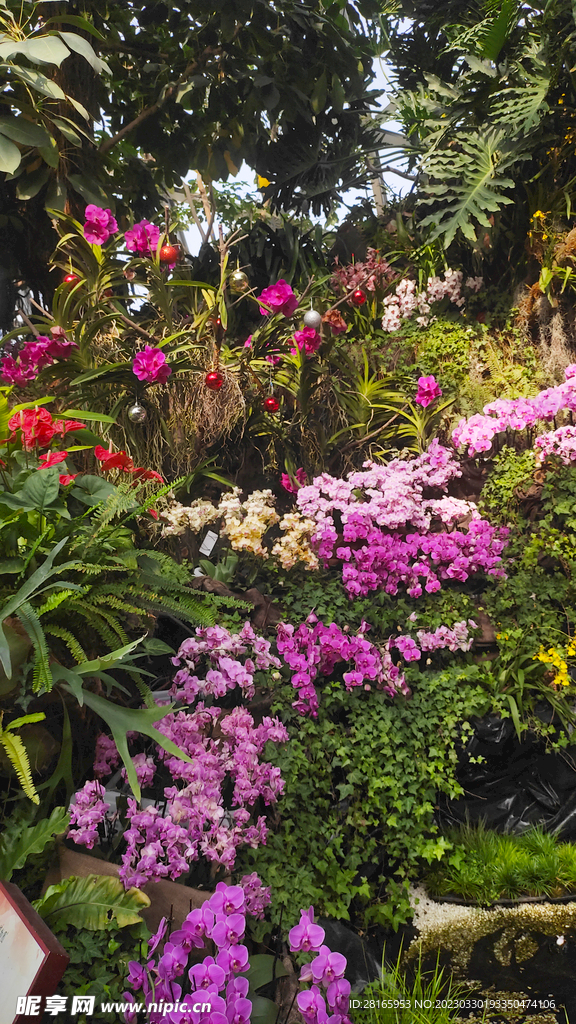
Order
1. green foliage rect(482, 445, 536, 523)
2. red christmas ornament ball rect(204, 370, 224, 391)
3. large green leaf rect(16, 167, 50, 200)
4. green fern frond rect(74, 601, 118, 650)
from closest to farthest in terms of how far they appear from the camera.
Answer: green fern frond rect(74, 601, 118, 650)
red christmas ornament ball rect(204, 370, 224, 391)
green foliage rect(482, 445, 536, 523)
large green leaf rect(16, 167, 50, 200)

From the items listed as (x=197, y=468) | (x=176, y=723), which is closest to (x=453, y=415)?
(x=197, y=468)

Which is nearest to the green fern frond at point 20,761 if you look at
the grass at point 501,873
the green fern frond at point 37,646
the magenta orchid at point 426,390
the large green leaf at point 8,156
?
the green fern frond at point 37,646

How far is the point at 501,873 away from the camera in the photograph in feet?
7.72

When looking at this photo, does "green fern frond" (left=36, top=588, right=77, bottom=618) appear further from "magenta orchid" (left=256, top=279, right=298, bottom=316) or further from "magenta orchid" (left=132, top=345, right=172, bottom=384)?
"magenta orchid" (left=256, top=279, right=298, bottom=316)

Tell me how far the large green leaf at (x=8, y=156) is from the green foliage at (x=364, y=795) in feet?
8.85

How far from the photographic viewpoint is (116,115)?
4.94 meters

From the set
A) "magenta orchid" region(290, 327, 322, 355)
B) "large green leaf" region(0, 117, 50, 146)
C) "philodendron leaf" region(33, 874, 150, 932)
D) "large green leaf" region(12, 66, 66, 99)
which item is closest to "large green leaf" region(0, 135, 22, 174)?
"large green leaf" region(0, 117, 50, 146)

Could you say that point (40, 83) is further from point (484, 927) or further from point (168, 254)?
point (484, 927)

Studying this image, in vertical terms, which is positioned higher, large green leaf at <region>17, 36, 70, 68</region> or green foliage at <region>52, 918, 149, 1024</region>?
large green leaf at <region>17, 36, 70, 68</region>

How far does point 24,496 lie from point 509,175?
4311mm

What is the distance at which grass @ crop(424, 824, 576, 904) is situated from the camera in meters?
2.34

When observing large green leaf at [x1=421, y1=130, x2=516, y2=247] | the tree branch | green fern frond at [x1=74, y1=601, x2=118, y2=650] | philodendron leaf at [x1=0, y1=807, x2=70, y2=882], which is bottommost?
philodendron leaf at [x1=0, y1=807, x2=70, y2=882]

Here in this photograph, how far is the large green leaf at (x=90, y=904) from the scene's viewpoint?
1.39 meters

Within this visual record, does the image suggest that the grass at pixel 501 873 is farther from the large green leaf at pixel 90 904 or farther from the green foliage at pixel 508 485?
the green foliage at pixel 508 485
